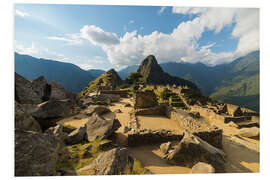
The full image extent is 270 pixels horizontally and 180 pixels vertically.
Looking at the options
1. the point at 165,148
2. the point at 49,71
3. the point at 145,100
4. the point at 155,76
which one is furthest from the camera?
the point at 155,76

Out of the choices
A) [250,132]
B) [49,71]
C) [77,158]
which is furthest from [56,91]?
[49,71]

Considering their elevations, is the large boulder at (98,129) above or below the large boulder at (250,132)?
above

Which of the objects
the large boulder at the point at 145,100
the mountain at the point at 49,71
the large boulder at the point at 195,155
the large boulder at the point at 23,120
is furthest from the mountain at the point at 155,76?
the large boulder at the point at 23,120

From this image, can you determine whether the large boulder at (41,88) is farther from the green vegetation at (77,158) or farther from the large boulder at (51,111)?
the green vegetation at (77,158)

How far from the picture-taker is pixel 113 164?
2.97 m

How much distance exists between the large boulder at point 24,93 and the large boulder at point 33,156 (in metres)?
1.22

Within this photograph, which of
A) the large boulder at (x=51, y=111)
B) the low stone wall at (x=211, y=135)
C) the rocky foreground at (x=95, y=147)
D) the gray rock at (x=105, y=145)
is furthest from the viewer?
the low stone wall at (x=211, y=135)

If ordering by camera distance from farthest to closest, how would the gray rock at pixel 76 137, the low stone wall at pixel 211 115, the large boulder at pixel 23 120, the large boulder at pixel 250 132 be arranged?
1. the low stone wall at pixel 211 115
2. the large boulder at pixel 250 132
3. the gray rock at pixel 76 137
4. the large boulder at pixel 23 120

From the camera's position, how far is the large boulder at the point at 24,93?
11.6ft

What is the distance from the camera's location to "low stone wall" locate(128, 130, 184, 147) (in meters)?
5.52

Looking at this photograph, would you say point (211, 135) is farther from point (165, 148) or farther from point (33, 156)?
point (33, 156)

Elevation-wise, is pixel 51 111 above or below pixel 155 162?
above

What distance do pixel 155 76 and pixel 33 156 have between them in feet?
462
